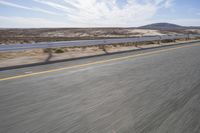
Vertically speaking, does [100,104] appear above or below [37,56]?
below

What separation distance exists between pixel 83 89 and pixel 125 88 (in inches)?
44.8

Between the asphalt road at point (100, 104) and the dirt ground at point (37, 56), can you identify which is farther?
the dirt ground at point (37, 56)

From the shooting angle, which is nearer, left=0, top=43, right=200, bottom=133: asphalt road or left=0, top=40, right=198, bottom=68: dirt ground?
left=0, top=43, right=200, bottom=133: asphalt road

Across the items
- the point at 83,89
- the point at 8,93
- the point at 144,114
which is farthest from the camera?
the point at 83,89

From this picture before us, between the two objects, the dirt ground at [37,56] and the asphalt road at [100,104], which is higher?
the dirt ground at [37,56]

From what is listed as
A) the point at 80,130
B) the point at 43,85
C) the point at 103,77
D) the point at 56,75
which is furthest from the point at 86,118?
the point at 56,75

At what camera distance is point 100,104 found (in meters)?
4.54

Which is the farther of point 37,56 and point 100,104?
point 37,56

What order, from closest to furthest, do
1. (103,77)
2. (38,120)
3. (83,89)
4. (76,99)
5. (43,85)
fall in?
(38,120) → (76,99) → (83,89) → (43,85) → (103,77)

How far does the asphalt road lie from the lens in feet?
11.5

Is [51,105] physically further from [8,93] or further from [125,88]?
[125,88]

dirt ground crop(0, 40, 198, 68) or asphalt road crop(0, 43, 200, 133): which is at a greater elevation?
dirt ground crop(0, 40, 198, 68)

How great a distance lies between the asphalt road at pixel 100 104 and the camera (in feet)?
11.5

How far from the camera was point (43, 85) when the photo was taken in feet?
20.1
